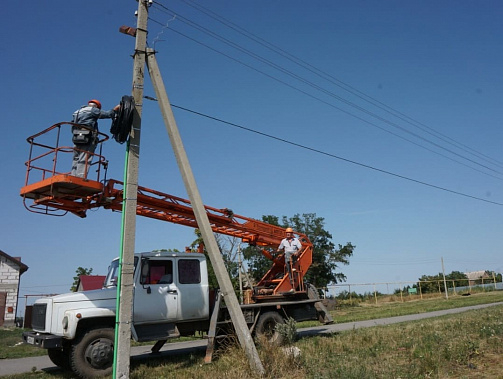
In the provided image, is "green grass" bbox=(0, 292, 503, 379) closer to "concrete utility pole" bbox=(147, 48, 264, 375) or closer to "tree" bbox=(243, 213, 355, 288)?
"concrete utility pole" bbox=(147, 48, 264, 375)

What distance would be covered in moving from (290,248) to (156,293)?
466 centimetres

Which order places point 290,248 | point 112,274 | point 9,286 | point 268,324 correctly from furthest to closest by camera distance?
point 9,286
point 290,248
point 268,324
point 112,274

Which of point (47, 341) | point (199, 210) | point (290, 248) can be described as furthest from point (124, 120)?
point (290, 248)

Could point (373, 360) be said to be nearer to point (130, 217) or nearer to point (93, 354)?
point (130, 217)

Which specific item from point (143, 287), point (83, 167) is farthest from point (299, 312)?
point (83, 167)

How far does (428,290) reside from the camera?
43094 millimetres

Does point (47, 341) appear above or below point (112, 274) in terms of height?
below

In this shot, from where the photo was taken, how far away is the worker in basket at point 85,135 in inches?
328

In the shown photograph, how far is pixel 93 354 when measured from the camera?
8297 mm

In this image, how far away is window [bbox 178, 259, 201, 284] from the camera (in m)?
10.1

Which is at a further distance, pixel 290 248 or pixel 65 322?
pixel 290 248

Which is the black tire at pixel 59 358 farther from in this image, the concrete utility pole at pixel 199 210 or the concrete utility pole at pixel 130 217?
the concrete utility pole at pixel 199 210

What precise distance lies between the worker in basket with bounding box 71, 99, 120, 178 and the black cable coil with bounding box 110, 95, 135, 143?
1.89 ft

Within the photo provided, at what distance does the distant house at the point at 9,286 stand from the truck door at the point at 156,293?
2488cm
